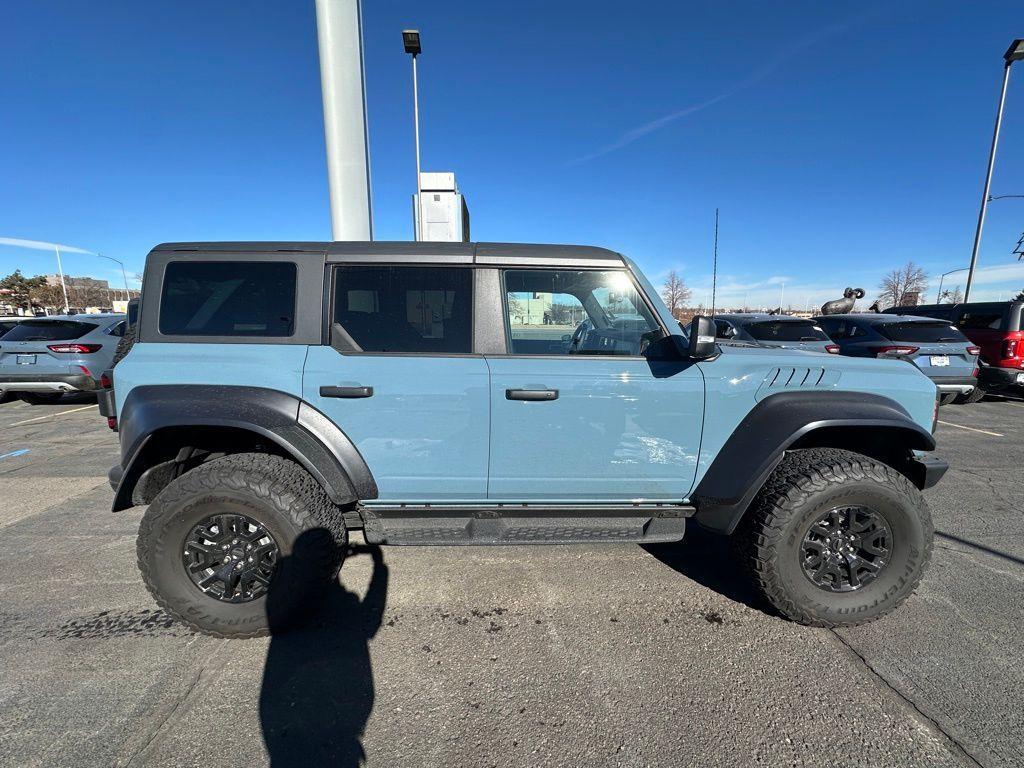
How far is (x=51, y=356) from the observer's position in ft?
22.8

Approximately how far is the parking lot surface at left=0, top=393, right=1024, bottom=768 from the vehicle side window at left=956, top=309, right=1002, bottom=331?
22.2 feet

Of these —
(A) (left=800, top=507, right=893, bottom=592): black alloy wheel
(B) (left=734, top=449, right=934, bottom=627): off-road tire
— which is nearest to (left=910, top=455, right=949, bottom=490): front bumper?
(B) (left=734, top=449, right=934, bottom=627): off-road tire

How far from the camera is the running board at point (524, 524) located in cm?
236

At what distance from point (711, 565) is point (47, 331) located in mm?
9827

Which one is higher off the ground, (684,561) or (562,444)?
(562,444)

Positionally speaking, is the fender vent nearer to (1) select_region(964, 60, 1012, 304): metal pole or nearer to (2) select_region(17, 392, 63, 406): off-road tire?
(2) select_region(17, 392, 63, 406): off-road tire

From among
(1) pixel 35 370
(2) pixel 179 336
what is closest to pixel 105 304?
(1) pixel 35 370

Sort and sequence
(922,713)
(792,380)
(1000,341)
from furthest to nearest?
(1000,341) < (792,380) < (922,713)

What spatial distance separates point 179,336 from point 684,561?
3341mm

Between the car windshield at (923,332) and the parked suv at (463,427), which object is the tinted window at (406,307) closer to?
the parked suv at (463,427)

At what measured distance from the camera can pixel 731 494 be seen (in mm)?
2346

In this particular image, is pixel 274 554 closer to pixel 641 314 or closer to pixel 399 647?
pixel 399 647

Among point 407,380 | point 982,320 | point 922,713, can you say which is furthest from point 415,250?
point 982,320

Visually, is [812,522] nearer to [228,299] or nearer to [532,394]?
[532,394]
